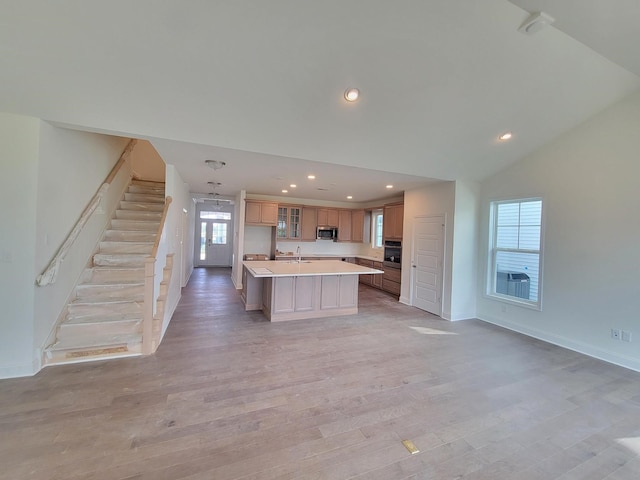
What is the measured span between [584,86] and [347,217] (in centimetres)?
578

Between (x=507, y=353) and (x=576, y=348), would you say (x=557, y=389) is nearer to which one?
(x=507, y=353)

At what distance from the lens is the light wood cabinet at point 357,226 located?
8.19m

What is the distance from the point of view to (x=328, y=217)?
802cm

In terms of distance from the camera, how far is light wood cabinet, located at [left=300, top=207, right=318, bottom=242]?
7.73 m

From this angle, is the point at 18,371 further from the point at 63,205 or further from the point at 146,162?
the point at 146,162

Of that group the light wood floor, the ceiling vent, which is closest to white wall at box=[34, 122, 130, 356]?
the light wood floor

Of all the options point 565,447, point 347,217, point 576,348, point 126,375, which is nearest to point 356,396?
point 565,447

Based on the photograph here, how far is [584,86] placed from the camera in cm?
305

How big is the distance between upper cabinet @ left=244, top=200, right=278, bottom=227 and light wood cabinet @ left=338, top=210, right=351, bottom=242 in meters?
2.08

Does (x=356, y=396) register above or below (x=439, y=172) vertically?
below

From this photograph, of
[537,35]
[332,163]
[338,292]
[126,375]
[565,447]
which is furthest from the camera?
[338,292]

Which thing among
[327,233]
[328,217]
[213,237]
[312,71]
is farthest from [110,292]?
[213,237]

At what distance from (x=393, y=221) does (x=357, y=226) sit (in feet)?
5.71

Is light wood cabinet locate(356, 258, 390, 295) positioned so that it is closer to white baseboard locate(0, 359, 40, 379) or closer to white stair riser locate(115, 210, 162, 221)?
white stair riser locate(115, 210, 162, 221)
